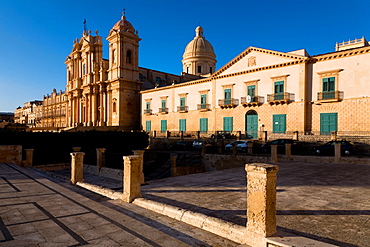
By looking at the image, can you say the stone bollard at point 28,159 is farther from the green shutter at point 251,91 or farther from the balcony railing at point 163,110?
the balcony railing at point 163,110

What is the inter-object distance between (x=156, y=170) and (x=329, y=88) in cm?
1707

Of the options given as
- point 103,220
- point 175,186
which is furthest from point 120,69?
point 103,220

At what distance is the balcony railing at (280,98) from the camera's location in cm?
2462

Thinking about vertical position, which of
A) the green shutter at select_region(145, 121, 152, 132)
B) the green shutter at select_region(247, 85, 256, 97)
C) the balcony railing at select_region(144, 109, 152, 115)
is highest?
the green shutter at select_region(247, 85, 256, 97)

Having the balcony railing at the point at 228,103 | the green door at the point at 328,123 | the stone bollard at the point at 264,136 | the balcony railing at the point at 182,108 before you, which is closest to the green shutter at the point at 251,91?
the balcony railing at the point at 228,103

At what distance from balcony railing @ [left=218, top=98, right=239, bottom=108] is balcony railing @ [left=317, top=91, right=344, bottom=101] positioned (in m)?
8.82

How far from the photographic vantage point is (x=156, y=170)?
2034 cm

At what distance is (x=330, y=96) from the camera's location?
22469 mm

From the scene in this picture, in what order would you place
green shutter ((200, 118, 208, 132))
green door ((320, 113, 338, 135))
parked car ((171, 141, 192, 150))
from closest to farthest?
green door ((320, 113, 338, 135)) → parked car ((171, 141, 192, 150)) → green shutter ((200, 118, 208, 132))

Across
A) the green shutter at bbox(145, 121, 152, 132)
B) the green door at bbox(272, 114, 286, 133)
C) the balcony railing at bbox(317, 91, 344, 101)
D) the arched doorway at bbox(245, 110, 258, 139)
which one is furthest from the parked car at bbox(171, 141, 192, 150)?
the balcony railing at bbox(317, 91, 344, 101)

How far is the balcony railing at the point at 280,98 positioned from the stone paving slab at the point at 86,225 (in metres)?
21.5

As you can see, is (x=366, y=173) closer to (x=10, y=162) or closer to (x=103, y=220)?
(x=103, y=220)

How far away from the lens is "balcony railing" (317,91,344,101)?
22.0m

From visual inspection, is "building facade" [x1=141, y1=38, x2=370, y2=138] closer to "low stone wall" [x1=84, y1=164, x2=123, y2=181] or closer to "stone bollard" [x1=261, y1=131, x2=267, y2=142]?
"stone bollard" [x1=261, y1=131, x2=267, y2=142]
